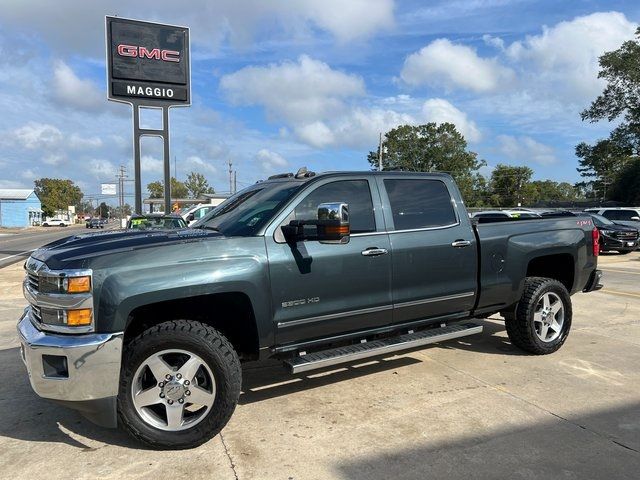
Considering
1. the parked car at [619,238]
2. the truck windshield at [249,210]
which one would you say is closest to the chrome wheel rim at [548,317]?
the truck windshield at [249,210]

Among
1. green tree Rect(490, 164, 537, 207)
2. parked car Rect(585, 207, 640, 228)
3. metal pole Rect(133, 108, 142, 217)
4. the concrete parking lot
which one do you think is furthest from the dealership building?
the concrete parking lot

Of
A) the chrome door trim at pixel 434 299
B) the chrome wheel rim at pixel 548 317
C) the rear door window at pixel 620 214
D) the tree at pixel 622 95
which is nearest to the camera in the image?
the chrome door trim at pixel 434 299

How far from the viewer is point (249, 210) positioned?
4.48 metres

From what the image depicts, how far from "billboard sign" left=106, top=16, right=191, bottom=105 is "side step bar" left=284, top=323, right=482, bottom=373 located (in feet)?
56.1

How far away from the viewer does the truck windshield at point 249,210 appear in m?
4.15

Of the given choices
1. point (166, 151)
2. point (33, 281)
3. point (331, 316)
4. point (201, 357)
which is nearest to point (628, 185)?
point (166, 151)

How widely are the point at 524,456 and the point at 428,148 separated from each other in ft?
227

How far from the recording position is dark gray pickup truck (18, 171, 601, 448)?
3.38m

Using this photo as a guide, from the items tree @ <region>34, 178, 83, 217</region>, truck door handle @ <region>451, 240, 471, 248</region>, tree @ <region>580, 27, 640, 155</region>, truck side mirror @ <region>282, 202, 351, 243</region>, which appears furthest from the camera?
tree @ <region>34, 178, 83, 217</region>

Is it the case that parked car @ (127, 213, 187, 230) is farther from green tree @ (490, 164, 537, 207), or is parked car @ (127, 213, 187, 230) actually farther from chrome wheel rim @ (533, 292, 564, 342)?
green tree @ (490, 164, 537, 207)

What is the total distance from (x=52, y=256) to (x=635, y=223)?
22.4 metres

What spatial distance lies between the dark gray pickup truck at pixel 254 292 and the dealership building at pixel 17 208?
298 ft

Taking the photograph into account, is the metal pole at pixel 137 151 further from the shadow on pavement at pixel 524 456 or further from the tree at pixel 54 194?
the tree at pixel 54 194

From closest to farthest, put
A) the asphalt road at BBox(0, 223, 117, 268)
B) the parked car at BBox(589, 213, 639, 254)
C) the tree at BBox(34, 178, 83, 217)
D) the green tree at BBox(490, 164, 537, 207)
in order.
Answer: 1. the parked car at BBox(589, 213, 639, 254)
2. the asphalt road at BBox(0, 223, 117, 268)
3. the green tree at BBox(490, 164, 537, 207)
4. the tree at BBox(34, 178, 83, 217)
